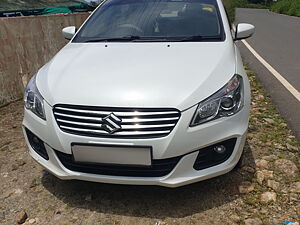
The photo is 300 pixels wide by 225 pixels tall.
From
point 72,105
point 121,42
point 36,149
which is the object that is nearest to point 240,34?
point 121,42

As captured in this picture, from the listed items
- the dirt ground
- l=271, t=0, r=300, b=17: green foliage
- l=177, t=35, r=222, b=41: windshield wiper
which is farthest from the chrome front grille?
l=271, t=0, r=300, b=17: green foliage

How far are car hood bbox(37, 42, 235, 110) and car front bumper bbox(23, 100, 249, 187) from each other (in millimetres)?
168

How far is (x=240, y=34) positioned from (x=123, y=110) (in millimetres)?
2028

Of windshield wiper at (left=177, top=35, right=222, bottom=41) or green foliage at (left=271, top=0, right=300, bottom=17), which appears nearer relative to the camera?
windshield wiper at (left=177, top=35, right=222, bottom=41)

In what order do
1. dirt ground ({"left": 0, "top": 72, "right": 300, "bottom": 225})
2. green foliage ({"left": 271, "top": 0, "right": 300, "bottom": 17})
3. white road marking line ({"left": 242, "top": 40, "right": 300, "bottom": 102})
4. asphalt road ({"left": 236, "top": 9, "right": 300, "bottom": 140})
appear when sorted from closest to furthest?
dirt ground ({"left": 0, "top": 72, "right": 300, "bottom": 225}) < asphalt road ({"left": 236, "top": 9, "right": 300, "bottom": 140}) < white road marking line ({"left": 242, "top": 40, "right": 300, "bottom": 102}) < green foliage ({"left": 271, "top": 0, "right": 300, "bottom": 17})

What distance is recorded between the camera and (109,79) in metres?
2.21

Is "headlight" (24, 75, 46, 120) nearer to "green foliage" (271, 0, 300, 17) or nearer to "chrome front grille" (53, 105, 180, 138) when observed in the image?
"chrome front grille" (53, 105, 180, 138)

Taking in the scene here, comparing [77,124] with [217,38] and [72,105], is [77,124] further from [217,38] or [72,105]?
[217,38]

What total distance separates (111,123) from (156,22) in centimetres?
154

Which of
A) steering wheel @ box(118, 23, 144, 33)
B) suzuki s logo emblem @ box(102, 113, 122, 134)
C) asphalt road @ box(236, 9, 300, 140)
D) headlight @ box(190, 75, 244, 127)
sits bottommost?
asphalt road @ box(236, 9, 300, 140)

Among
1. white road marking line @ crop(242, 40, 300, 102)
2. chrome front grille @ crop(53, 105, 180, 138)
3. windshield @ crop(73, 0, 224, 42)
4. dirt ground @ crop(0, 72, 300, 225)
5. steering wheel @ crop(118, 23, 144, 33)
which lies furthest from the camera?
white road marking line @ crop(242, 40, 300, 102)

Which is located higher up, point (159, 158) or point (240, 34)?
point (240, 34)

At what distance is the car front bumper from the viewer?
1944mm

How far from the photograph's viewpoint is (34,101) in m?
2.29
